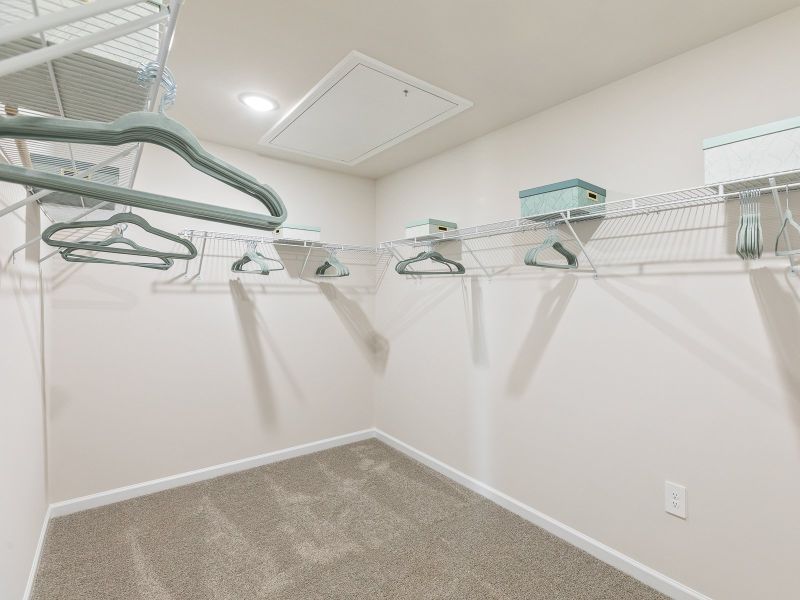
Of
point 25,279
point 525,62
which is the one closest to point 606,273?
point 525,62

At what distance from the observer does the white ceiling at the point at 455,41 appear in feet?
4.84

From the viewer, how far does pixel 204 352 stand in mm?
2840

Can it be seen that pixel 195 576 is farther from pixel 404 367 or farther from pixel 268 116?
pixel 268 116

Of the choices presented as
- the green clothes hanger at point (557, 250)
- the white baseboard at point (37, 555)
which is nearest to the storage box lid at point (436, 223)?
the green clothes hanger at point (557, 250)

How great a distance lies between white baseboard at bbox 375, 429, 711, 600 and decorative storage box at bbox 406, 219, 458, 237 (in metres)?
1.65

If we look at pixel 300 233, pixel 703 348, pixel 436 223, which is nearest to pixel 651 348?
pixel 703 348

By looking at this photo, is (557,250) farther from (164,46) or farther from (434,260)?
(164,46)

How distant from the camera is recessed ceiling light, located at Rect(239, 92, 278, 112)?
2129 millimetres

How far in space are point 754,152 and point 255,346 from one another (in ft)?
9.65

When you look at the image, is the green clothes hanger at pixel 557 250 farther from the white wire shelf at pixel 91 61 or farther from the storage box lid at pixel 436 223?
the white wire shelf at pixel 91 61

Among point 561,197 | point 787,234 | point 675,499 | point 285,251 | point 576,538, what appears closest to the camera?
point 787,234

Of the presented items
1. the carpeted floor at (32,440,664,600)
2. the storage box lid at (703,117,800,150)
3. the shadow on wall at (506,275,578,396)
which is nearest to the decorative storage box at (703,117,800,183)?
the storage box lid at (703,117,800,150)

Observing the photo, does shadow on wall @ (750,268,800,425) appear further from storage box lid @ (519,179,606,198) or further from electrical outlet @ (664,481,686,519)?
storage box lid @ (519,179,606,198)

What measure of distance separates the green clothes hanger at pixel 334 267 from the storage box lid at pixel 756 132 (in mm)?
2120
